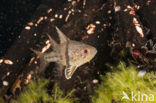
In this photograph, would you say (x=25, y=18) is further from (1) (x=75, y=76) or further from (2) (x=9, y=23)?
(1) (x=75, y=76)

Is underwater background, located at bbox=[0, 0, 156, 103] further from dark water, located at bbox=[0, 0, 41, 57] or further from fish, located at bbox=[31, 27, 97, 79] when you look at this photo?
dark water, located at bbox=[0, 0, 41, 57]

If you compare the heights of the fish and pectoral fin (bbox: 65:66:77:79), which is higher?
the fish

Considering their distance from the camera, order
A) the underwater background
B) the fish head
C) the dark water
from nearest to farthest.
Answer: the fish head < the underwater background < the dark water

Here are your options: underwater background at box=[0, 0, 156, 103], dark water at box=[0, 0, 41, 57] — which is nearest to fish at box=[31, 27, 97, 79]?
underwater background at box=[0, 0, 156, 103]

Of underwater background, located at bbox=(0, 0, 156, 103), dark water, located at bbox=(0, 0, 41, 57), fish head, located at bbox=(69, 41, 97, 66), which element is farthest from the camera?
dark water, located at bbox=(0, 0, 41, 57)

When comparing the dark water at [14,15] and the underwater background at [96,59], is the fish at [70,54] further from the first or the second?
the dark water at [14,15]

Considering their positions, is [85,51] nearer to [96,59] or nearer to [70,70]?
[70,70]

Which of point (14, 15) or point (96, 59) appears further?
point (14, 15)

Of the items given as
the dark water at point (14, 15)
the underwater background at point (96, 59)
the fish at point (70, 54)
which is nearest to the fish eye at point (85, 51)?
the fish at point (70, 54)

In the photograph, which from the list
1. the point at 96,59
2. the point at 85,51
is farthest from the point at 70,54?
the point at 96,59
